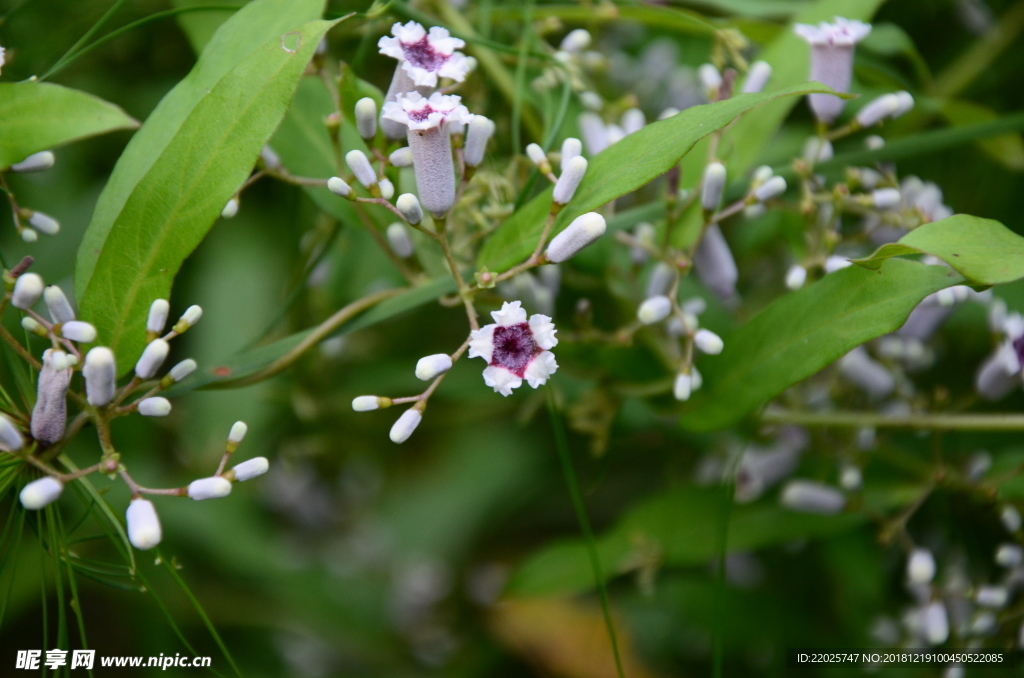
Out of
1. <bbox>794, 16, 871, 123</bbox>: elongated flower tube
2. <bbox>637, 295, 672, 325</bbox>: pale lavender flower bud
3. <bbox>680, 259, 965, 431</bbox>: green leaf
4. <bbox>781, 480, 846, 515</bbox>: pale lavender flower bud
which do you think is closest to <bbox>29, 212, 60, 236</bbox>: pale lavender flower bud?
<bbox>637, 295, 672, 325</bbox>: pale lavender flower bud

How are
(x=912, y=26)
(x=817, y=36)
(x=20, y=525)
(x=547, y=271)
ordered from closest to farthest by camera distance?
(x=20, y=525)
(x=817, y=36)
(x=547, y=271)
(x=912, y=26)

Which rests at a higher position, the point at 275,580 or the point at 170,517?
the point at 170,517

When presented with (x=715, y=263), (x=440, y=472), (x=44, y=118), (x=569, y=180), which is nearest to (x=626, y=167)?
(x=569, y=180)

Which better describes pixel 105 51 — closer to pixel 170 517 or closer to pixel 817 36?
pixel 170 517

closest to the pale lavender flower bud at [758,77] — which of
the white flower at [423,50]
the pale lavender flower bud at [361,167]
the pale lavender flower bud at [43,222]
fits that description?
the white flower at [423,50]

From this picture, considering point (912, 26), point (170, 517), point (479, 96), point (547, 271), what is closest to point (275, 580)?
point (170, 517)

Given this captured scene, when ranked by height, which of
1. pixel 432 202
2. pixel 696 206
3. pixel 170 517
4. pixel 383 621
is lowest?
pixel 383 621
